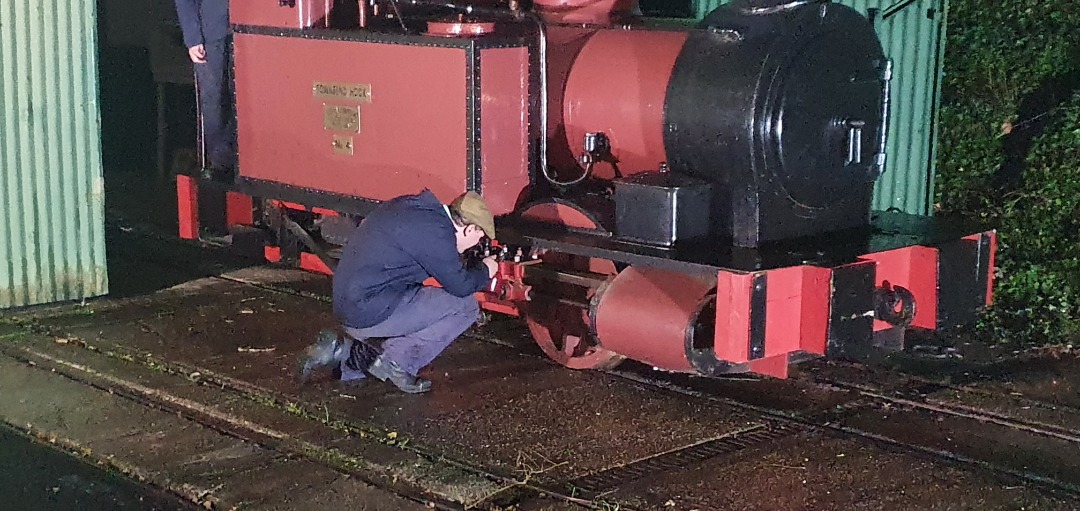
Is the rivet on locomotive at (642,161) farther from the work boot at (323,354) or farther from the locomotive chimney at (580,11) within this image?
the work boot at (323,354)

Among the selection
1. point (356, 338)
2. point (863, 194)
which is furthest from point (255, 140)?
point (863, 194)

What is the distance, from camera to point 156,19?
1209 cm

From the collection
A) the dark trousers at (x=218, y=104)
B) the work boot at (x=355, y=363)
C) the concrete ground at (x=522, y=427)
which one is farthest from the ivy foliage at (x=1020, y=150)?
the dark trousers at (x=218, y=104)

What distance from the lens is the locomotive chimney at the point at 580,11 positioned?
6719 mm

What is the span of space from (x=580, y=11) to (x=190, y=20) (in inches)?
94.4

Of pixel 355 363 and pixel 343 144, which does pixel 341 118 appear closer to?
pixel 343 144

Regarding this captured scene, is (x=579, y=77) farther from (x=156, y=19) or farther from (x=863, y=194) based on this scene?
(x=156, y=19)

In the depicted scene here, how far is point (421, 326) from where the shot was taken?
21.2 ft

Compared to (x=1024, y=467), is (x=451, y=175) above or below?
above

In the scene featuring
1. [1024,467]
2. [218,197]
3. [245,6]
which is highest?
[245,6]

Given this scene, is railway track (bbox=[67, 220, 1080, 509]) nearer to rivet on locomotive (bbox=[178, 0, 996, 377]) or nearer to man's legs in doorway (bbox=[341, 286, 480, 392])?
rivet on locomotive (bbox=[178, 0, 996, 377])

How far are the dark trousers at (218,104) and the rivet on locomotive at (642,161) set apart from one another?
34 cm

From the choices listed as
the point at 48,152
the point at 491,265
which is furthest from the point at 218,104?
the point at 491,265

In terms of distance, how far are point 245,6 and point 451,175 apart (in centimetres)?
191
